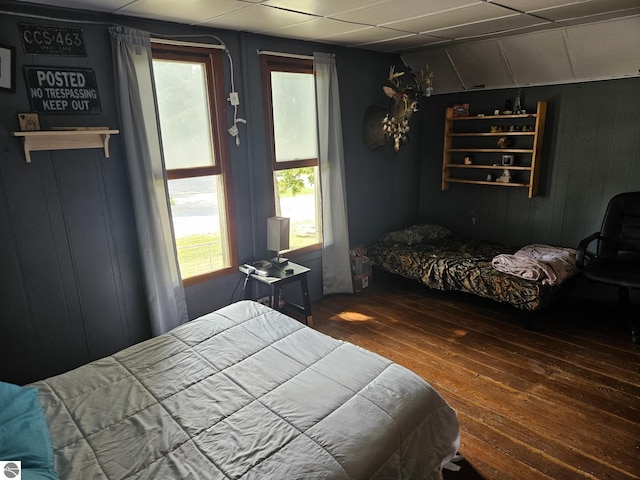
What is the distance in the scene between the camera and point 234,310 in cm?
256

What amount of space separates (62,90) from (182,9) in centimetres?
85

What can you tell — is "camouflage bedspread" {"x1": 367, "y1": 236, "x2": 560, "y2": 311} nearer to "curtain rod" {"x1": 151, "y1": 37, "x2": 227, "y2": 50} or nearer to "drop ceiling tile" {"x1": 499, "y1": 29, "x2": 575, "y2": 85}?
"drop ceiling tile" {"x1": 499, "y1": 29, "x2": 575, "y2": 85}

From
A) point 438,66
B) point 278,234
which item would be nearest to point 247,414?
point 278,234

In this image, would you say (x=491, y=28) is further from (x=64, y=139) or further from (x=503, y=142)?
(x=64, y=139)

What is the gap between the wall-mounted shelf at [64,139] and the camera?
232 cm

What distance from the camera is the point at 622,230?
358cm

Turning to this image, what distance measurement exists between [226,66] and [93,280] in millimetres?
1802

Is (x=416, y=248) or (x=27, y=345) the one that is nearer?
(x=27, y=345)

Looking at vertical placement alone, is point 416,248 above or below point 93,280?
below

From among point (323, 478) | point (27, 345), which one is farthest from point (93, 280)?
point (323, 478)

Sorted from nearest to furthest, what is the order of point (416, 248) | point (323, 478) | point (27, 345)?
point (323, 478), point (27, 345), point (416, 248)

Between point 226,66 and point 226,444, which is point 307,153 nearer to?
point 226,66

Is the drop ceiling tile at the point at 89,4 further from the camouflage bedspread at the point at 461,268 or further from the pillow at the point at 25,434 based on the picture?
the camouflage bedspread at the point at 461,268

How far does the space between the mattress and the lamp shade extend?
1.27 meters
